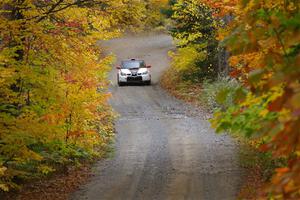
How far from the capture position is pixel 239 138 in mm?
18328

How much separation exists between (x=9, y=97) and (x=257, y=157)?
7.73 meters

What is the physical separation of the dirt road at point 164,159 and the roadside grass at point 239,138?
14.9 inches

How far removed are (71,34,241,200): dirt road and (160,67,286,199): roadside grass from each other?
378 mm

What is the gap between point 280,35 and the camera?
12.7ft

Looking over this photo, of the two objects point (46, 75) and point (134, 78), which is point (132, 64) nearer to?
point (134, 78)

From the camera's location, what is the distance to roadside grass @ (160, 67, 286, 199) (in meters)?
12.3

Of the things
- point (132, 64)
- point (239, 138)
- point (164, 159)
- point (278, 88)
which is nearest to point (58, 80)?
point (164, 159)

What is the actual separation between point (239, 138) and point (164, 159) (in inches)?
150

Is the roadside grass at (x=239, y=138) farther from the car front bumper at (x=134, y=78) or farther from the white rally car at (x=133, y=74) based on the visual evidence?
the white rally car at (x=133, y=74)

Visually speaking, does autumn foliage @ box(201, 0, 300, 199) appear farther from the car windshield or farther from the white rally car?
the car windshield

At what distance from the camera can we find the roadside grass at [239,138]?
1232 cm

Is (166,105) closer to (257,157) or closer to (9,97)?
(257,157)

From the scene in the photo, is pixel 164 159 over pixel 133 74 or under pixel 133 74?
under

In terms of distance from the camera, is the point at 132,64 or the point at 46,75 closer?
the point at 46,75
